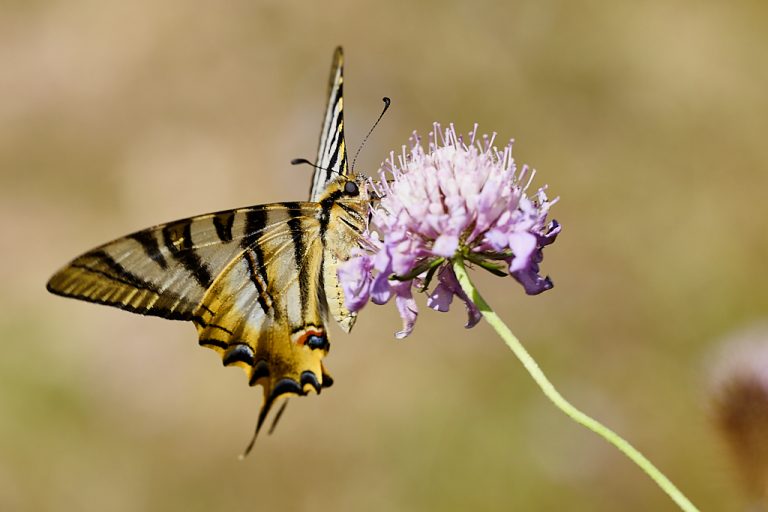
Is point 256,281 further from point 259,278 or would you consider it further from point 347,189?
point 347,189

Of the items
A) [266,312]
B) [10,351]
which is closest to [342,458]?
[10,351]

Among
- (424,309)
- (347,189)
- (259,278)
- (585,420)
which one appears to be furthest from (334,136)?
(424,309)

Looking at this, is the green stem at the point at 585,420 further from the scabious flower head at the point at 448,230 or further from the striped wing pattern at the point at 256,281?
the striped wing pattern at the point at 256,281

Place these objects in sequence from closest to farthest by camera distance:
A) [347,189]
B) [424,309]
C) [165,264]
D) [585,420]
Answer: [585,420] → [165,264] → [347,189] → [424,309]

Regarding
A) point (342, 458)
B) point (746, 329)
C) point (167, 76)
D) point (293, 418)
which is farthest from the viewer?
point (167, 76)

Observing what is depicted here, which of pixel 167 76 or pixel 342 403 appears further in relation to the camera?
pixel 167 76

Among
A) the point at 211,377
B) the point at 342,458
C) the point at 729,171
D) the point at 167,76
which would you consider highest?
the point at 167,76

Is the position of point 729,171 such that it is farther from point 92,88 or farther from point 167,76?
point 92,88
